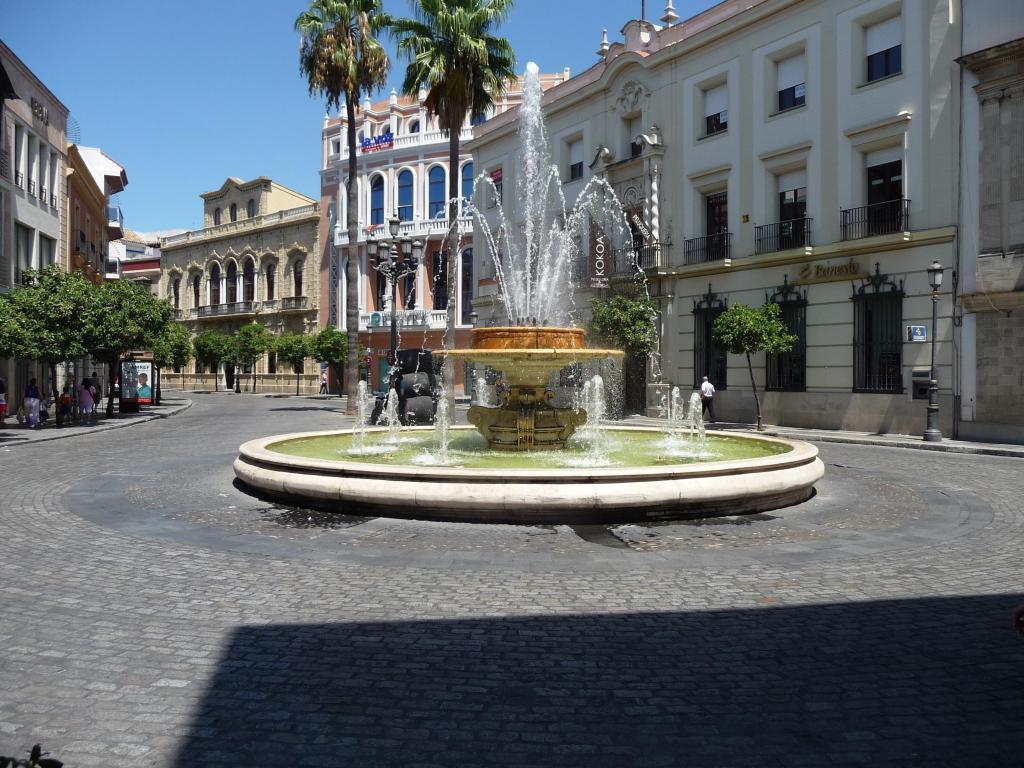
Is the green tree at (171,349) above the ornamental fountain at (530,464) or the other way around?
above

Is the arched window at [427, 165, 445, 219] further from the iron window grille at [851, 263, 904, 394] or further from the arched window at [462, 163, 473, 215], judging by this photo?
the iron window grille at [851, 263, 904, 394]

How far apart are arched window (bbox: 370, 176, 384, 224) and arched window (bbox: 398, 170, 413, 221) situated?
5.17 ft

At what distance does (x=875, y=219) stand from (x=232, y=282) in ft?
176

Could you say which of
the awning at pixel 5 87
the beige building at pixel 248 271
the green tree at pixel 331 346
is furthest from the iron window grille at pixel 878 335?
the beige building at pixel 248 271

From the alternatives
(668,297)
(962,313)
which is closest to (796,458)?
(962,313)

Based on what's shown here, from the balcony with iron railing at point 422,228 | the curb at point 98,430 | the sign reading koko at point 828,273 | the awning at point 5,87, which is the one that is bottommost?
the curb at point 98,430

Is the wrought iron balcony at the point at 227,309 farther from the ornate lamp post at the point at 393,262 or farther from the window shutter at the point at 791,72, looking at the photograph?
the window shutter at the point at 791,72

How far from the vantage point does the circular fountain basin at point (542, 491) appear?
7844 mm

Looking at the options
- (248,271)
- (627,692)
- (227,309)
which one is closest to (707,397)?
(627,692)

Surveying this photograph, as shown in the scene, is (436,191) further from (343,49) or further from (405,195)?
(343,49)

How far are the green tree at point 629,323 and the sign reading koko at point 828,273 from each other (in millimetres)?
5482

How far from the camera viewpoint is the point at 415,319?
47.0 meters

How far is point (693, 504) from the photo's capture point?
27.0 ft

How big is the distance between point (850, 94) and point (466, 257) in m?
27.3
